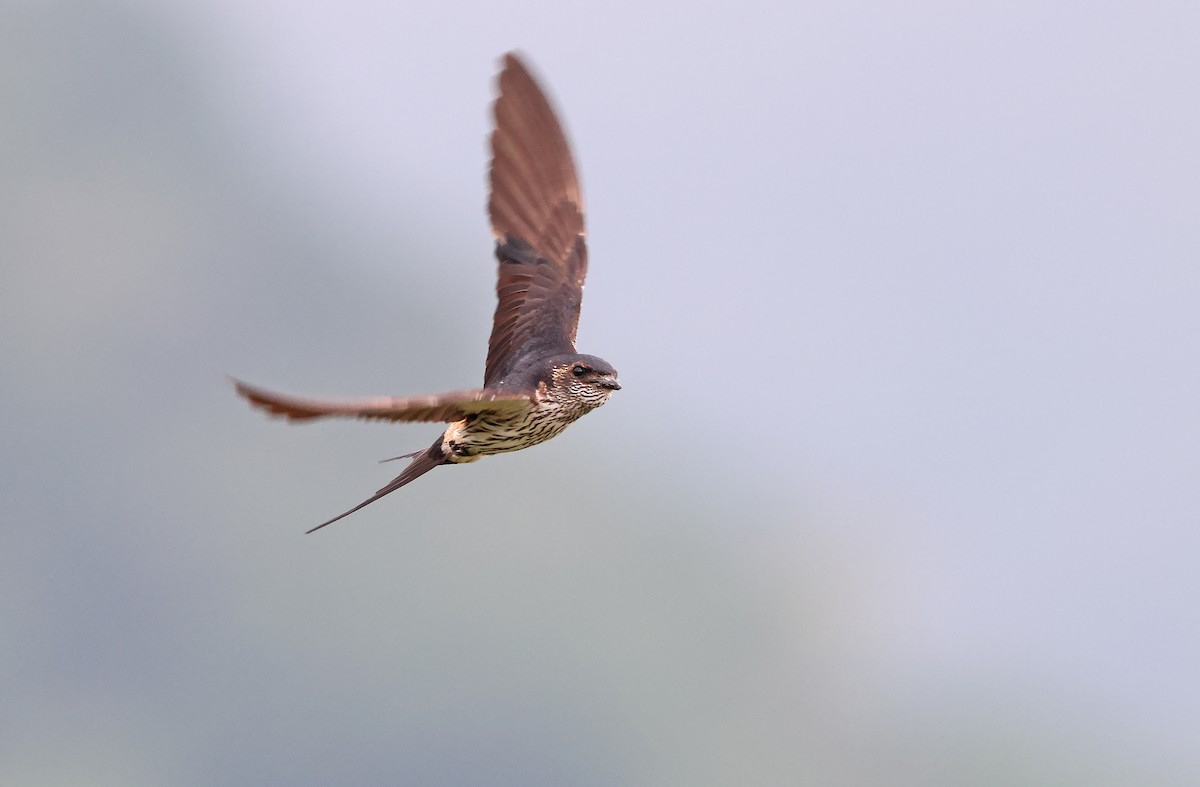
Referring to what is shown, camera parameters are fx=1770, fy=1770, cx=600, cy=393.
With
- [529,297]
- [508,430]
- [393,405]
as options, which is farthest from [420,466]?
[529,297]

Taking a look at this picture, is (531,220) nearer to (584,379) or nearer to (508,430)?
(584,379)

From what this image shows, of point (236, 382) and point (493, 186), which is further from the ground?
point (493, 186)

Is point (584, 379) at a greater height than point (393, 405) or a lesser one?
greater

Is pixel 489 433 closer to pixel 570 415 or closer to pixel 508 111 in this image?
pixel 570 415

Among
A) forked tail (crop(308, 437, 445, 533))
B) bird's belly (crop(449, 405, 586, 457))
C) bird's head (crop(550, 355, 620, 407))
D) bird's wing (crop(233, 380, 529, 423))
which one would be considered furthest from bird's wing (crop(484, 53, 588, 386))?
bird's wing (crop(233, 380, 529, 423))

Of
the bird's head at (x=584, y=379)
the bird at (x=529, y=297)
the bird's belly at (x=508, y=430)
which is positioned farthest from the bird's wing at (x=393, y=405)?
the bird's head at (x=584, y=379)

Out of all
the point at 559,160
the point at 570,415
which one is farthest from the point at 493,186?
the point at 570,415

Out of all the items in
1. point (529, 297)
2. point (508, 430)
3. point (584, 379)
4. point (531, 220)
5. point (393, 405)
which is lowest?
point (393, 405)
